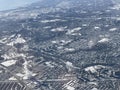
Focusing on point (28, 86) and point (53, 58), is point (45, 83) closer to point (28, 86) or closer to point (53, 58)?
point (28, 86)

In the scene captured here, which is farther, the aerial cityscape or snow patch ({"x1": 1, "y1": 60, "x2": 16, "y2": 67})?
snow patch ({"x1": 1, "y1": 60, "x2": 16, "y2": 67})

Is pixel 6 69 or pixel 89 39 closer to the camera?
pixel 6 69

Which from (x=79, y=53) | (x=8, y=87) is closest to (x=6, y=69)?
(x=8, y=87)

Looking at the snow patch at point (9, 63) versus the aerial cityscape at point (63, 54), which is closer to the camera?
the aerial cityscape at point (63, 54)

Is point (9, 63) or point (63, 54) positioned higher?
point (9, 63)

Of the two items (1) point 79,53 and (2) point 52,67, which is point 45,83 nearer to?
(2) point 52,67

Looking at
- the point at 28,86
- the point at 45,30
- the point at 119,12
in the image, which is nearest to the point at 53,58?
the point at 28,86

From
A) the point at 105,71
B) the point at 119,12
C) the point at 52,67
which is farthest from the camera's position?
the point at 119,12

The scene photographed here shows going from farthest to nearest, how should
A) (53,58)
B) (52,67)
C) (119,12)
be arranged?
(119,12)
(53,58)
(52,67)

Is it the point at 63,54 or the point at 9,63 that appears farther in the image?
the point at 63,54
